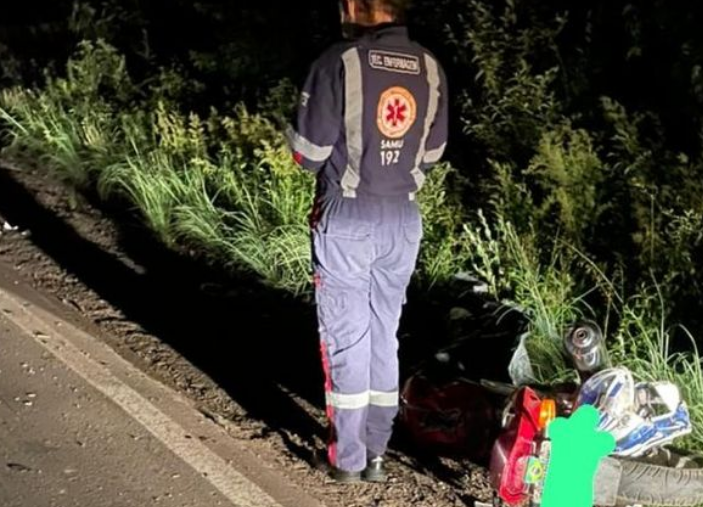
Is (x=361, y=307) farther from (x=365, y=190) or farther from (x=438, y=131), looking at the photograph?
(x=438, y=131)

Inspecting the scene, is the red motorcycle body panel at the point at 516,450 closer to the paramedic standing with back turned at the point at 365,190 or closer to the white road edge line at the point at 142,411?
the paramedic standing with back turned at the point at 365,190

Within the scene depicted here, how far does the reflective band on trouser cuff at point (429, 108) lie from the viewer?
4730 millimetres

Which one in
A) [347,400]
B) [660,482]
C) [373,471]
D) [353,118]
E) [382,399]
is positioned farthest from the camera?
[373,471]

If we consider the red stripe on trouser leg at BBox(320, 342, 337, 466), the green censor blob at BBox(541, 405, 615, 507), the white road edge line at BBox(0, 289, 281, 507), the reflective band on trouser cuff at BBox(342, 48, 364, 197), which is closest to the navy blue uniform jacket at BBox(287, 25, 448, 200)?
the reflective band on trouser cuff at BBox(342, 48, 364, 197)

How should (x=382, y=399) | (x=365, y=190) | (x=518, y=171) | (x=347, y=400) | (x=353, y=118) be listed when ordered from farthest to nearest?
(x=518, y=171) → (x=382, y=399) → (x=347, y=400) → (x=365, y=190) → (x=353, y=118)

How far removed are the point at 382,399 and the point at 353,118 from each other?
1102 millimetres

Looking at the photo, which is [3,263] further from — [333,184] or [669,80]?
[669,80]

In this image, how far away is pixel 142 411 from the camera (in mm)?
5656

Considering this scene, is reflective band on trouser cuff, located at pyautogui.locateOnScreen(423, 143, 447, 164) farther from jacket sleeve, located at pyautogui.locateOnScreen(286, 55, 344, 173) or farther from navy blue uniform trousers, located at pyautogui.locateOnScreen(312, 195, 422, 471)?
jacket sleeve, located at pyautogui.locateOnScreen(286, 55, 344, 173)

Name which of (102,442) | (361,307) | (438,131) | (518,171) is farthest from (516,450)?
(518,171)

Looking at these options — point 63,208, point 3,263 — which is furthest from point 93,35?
point 3,263

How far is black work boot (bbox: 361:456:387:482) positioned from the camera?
5.20m

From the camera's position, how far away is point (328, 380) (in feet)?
16.4

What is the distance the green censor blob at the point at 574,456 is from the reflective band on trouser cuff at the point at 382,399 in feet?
2.25
